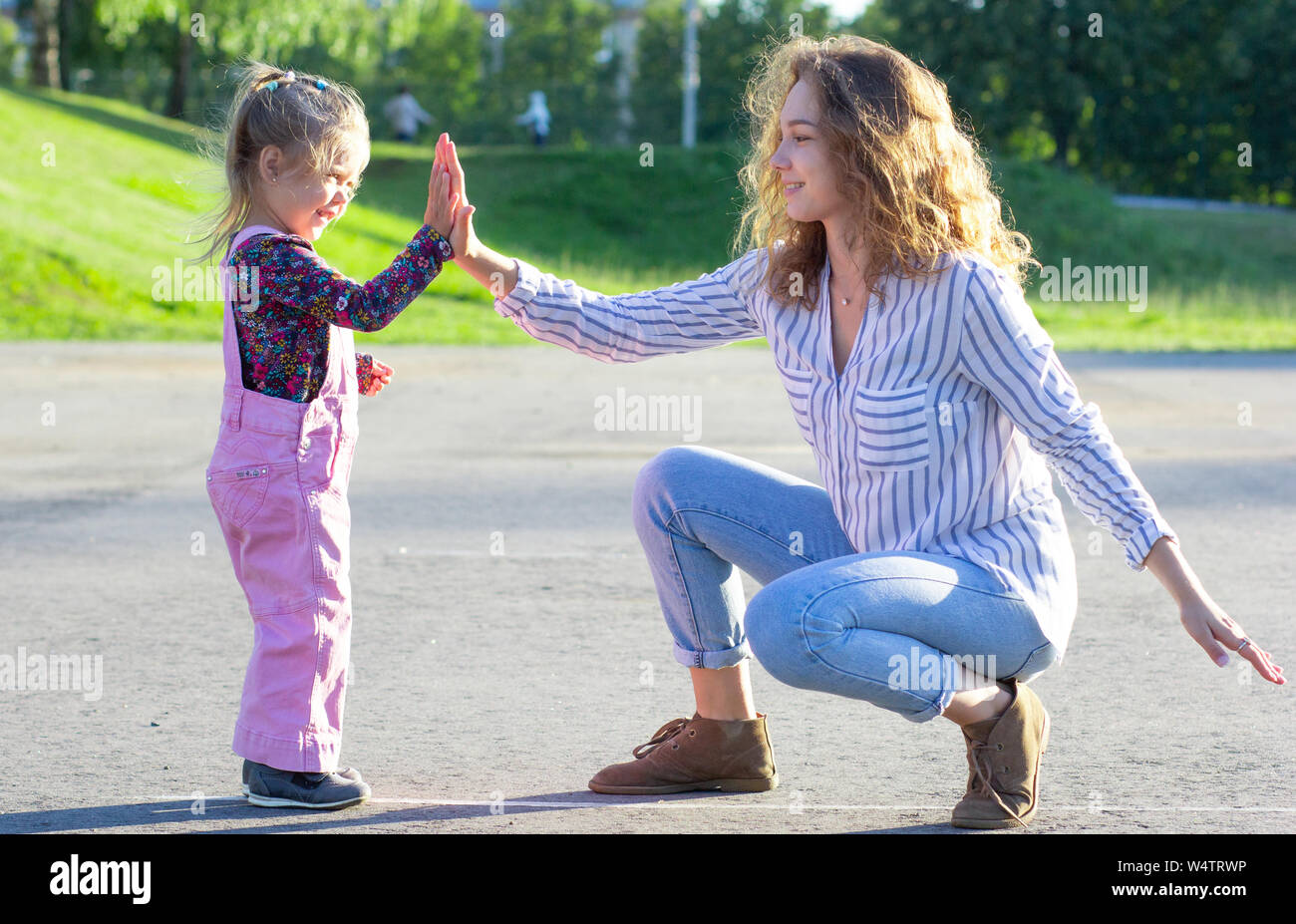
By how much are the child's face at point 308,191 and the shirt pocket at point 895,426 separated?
43.9 inches

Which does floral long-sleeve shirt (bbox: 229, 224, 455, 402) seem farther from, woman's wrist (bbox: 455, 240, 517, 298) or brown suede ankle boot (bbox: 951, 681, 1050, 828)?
brown suede ankle boot (bbox: 951, 681, 1050, 828)

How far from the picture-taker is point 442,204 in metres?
3.15

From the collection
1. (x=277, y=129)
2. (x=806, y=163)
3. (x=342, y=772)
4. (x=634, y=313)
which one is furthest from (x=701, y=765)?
(x=277, y=129)

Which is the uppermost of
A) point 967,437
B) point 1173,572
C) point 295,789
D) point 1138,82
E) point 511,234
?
point 1138,82

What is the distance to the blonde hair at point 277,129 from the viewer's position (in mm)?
3123

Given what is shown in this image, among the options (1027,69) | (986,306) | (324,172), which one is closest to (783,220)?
(986,306)

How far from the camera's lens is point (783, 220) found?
10.9 feet

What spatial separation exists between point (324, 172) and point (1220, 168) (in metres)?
37.4

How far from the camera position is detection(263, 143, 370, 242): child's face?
3148 millimetres

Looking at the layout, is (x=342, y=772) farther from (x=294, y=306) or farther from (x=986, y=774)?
(x=986, y=774)

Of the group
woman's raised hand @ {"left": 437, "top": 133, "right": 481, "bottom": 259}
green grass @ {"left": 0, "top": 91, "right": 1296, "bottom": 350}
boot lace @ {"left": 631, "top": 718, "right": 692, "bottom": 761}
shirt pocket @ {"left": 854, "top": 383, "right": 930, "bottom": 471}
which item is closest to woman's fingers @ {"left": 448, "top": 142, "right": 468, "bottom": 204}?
woman's raised hand @ {"left": 437, "top": 133, "right": 481, "bottom": 259}

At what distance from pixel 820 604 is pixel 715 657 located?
44cm

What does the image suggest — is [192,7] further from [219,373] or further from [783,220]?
[783,220]

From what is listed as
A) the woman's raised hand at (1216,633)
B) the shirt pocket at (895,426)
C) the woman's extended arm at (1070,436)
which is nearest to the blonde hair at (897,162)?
the woman's extended arm at (1070,436)
